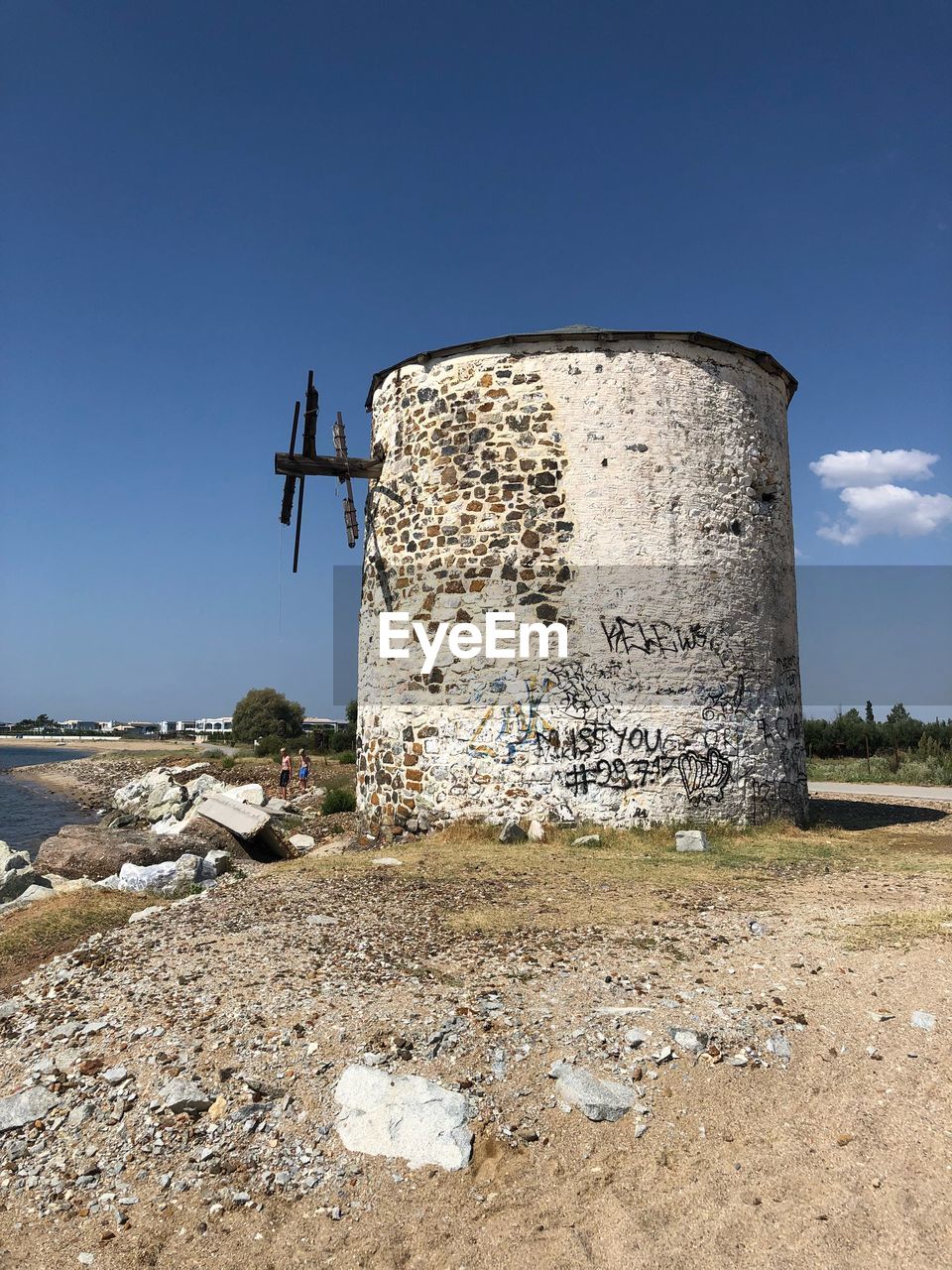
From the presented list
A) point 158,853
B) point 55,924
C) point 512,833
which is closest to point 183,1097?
point 55,924

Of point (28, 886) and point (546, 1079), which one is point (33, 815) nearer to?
point (28, 886)

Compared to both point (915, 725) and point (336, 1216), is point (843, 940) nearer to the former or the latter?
point (336, 1216)

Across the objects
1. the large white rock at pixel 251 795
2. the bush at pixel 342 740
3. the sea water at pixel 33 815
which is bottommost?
the sea water at pixel 33 815

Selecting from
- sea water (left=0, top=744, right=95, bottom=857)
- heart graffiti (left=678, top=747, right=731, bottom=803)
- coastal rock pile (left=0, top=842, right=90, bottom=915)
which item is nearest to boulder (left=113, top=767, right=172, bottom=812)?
sea water (left=0, top=744, right=95, bottom=857)

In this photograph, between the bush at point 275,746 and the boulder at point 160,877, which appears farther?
the bush at point 275,746

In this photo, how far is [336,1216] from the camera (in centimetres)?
320

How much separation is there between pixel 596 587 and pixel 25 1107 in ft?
26.4

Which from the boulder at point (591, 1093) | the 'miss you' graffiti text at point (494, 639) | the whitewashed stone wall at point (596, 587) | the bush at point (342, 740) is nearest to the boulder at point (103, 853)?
the whitewashed stone wall at point (596, 587)

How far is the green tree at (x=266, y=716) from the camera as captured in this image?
5878 centimetres

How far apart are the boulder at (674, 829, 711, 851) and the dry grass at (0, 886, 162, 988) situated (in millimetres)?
5760

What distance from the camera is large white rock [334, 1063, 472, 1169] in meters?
3.52

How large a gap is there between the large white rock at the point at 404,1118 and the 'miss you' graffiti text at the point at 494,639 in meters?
6.78

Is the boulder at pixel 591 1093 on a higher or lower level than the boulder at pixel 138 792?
higher

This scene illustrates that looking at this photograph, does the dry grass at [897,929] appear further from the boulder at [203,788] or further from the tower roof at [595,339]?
the boulder at [203,788]
